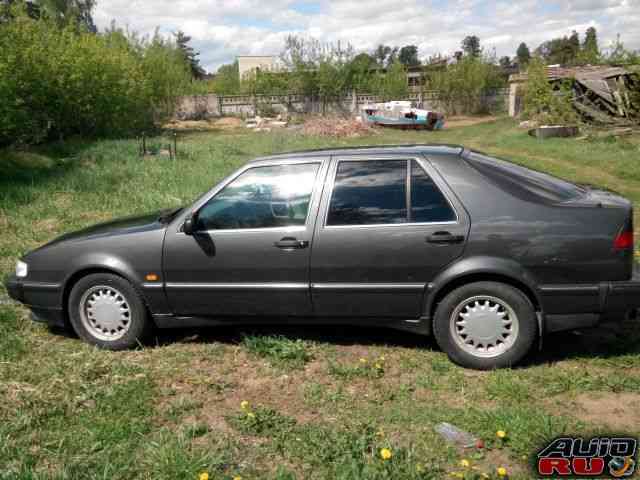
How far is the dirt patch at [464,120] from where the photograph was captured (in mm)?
34438

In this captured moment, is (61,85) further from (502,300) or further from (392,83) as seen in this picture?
(392,83)

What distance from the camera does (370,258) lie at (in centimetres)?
409

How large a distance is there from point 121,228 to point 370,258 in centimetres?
212

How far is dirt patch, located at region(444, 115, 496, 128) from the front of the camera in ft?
113

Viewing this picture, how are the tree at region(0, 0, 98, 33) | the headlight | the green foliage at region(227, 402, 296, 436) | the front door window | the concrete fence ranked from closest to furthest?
1. the green foliage at region(227, 402, 296, 436)
2. the front door window
3. the headlight
4. the concrete fence
5. the tree at region(0, 0, 98, 33)

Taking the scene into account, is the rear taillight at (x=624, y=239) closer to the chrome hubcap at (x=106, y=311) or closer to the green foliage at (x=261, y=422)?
the green foliage at (x=261, y=422)

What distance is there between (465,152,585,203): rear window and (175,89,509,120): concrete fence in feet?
120

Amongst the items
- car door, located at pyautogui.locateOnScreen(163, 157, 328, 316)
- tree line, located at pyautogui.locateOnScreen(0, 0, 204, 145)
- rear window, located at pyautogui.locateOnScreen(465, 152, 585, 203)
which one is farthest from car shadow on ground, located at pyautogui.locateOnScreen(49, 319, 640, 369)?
tree line, located at pyautogui.locateOnScreen(0, 0, 204, 145)

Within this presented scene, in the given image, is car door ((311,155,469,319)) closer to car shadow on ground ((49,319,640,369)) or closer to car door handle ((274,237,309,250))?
car door handle ((274,237,309,250))

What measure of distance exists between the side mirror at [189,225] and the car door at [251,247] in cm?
3

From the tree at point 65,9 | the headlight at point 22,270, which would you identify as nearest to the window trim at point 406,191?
the headlight at point 22,270

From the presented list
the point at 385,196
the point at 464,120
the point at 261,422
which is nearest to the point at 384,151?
the point at 385,196

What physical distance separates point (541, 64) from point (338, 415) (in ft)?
81.8

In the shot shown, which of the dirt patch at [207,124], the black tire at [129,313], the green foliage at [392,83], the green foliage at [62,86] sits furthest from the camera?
the green foliage at [392,83]
